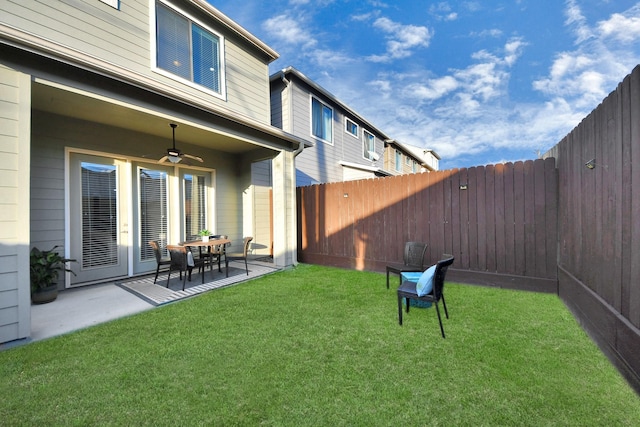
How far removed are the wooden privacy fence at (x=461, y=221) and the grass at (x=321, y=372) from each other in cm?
102

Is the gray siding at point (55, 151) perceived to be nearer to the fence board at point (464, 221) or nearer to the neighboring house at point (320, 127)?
the neighboring house at point (320, 127)

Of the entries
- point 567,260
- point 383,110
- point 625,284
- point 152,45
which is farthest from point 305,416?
point 383,110

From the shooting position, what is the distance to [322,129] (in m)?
9.62

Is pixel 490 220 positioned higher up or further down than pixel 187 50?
further down

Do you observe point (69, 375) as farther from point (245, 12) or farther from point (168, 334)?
point (245, 12)

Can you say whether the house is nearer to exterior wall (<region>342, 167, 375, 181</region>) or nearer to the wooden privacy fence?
exterior wall (<region>342, 167, 375, 181</region>)

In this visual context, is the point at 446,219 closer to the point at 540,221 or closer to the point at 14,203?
the point at 540,221

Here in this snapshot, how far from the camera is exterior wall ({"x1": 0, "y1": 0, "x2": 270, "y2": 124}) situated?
3.52 meters

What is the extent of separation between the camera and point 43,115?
13.9 ft

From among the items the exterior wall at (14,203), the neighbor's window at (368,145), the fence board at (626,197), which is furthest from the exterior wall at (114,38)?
the neighbor's window at (368,145)

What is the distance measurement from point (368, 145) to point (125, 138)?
10.2 meters

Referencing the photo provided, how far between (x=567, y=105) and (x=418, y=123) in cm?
872

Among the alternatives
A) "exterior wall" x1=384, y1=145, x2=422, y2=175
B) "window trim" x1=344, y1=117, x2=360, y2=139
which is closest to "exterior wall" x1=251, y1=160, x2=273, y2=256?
"window trim" x1=344, y1=117, x2=360, y2=139

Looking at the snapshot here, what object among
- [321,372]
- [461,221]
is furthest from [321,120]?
[321,372]
